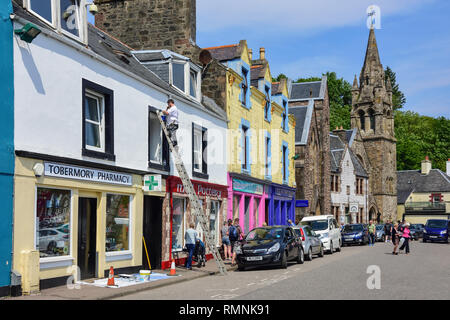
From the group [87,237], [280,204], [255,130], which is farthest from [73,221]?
[280,204]

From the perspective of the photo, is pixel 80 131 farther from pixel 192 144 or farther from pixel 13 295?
pixel 192 144

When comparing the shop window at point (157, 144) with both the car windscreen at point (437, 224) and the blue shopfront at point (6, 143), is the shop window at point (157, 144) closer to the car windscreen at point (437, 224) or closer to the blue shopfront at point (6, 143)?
the blue shopfront at point (6, 143)

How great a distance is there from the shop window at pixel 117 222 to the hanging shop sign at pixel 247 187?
33.5ft

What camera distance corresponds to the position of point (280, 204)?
35469mm

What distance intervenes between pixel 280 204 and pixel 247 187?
7.34 m

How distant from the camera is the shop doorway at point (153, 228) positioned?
18688mm

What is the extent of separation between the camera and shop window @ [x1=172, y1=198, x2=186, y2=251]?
66.6 feet

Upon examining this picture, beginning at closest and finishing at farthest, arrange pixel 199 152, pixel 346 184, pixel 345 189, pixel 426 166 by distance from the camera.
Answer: pixel 199 152 → pixel 345 189 → pixel 346 184 → pixel 426 166

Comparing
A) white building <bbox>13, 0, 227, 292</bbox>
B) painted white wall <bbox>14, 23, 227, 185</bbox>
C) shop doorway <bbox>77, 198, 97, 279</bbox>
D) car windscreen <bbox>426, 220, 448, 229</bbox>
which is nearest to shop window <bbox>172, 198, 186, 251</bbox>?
white building <bbox>13, 0, 227, 292</bbox>

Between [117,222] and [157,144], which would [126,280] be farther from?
[157,144]

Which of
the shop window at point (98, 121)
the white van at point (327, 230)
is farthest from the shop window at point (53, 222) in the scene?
the white van at point (327, 230)

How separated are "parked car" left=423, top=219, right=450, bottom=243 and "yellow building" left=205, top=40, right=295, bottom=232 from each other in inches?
512

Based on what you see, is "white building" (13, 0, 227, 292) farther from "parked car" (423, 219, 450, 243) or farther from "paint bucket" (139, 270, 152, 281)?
"parked car" (423, 219, 450, 243)
